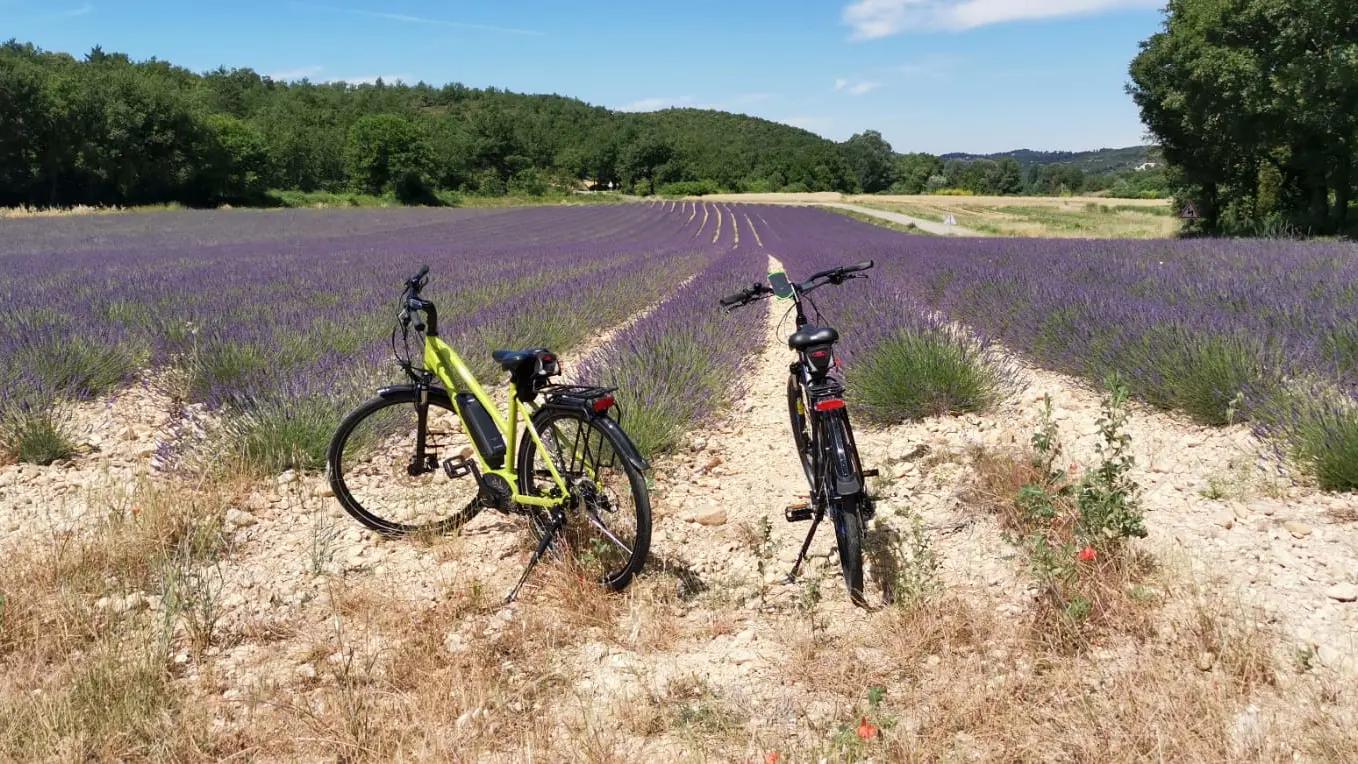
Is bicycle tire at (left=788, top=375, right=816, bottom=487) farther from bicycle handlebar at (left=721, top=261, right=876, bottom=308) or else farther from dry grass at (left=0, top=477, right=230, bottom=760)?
dry grass at (left=0, top=477, right=230, bottom=760)

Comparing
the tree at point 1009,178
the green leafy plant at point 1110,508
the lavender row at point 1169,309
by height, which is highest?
the tree at point 1009,178

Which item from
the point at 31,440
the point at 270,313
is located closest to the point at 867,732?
the point at 31,440

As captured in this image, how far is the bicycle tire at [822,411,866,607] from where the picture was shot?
7.90ft

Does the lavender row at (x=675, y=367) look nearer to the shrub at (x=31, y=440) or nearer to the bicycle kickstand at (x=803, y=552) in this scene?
the bicycle kickstand at (x=803, y=552)

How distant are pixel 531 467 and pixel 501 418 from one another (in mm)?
220

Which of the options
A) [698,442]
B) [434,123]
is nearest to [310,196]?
[434,123]

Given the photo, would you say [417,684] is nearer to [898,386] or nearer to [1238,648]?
[1238,648]

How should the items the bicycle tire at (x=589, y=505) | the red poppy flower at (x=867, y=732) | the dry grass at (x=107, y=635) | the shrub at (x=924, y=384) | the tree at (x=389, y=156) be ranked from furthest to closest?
the tree at (x=389, y=156) < the shrub at (x=924, y=384) < the bicycle tire at (x=589, y=505) < the dry grass at (x=107, y=635) < the red poppy flower at (x=867, y=732)

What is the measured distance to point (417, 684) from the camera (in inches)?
83.7

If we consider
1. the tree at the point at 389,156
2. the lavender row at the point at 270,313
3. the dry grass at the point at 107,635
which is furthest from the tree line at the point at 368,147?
the dry grass at the point at 107,635

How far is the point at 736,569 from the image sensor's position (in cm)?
292

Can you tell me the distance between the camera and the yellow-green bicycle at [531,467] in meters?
2.62

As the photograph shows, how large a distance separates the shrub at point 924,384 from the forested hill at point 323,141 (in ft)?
162

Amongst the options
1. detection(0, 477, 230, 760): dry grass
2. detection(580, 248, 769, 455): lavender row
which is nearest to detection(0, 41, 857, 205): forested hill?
detection(580, 248, 769, 455): lavender row
